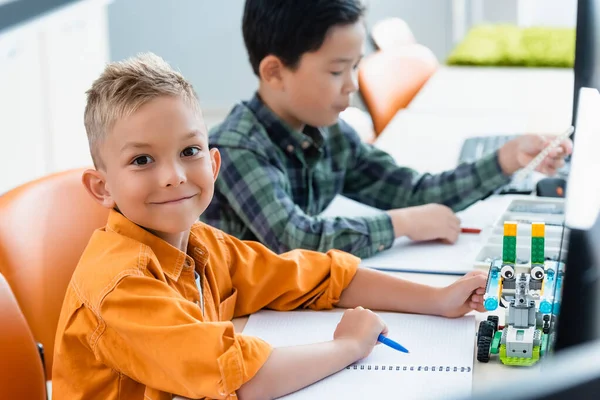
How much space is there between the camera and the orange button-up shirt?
973mm

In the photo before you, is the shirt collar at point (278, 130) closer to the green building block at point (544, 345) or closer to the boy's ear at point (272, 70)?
the boy's ear at point (272, 70)

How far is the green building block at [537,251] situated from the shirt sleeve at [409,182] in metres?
0.56

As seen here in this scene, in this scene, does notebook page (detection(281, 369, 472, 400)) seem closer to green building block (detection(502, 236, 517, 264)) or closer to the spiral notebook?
the spiral notebook

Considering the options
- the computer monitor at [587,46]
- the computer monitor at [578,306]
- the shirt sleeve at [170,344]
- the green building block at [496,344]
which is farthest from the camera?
the computer monitor at [587,46]

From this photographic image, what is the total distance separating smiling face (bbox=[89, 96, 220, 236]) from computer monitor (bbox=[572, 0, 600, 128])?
1.53 feet

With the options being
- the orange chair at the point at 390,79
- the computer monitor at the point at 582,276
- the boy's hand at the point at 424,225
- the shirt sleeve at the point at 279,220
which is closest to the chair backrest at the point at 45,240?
the shirt sleeve at the point at 279,220

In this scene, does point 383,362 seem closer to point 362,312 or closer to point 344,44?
point 362,312

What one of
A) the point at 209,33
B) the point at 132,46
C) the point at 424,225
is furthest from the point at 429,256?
the point at 132,46

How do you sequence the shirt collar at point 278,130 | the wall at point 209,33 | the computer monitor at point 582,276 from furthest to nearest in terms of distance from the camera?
the wall at point 209,33, the shirt collar at point 278,130, the computer monitor at point 582,276

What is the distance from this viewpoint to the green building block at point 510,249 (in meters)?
1.18

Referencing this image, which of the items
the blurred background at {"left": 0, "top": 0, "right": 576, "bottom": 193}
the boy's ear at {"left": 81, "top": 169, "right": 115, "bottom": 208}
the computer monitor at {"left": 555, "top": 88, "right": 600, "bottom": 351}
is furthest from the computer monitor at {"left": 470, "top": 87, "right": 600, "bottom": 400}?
the blurred background at {"left": 0, "top": 0, "right": 576, "bottom": 193}

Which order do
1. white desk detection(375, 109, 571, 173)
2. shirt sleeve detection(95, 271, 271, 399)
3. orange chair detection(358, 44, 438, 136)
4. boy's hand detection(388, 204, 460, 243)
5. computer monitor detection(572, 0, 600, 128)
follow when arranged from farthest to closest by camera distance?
orange chair detection(358, 44, 438, 136) < white desk detection(375, 109, 571, 173) < boy's hand detection(388, 204, 460, 243) < computer monitor detection(572, 0, 600, 128) < shirt sleeve detection(95, 271, 271, 399)

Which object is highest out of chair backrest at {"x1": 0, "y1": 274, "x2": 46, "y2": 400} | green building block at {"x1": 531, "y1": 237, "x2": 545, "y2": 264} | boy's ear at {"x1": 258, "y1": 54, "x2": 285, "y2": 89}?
boy's ear at {"x1": 258, "y1": 54, "x2": 285, "y2": 89}

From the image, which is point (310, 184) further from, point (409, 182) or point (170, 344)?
point (170, 344)
